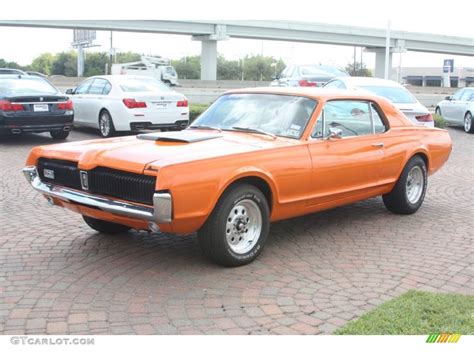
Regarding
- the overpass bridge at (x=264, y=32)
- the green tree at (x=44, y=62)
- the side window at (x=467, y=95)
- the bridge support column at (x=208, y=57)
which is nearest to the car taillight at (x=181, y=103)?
the side window at (x=467, y=95)

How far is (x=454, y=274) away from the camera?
199 inches

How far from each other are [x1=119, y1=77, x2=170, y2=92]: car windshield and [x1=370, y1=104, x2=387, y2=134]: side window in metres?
8.05

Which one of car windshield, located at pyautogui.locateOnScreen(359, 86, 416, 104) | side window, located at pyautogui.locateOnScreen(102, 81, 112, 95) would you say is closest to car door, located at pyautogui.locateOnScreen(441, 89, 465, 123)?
car windshield, located at pyautogui.locateOnScreen(359, 86, 416, 104)

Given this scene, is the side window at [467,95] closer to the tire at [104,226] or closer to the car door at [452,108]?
the car door at [452,108]

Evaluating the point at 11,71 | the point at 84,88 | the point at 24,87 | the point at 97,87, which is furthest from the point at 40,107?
the point at 11,71

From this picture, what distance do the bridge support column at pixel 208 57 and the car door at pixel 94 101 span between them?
5019 cm

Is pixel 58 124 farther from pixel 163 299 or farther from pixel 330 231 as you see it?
pixel 163 299

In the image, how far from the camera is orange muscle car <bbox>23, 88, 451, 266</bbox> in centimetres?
464

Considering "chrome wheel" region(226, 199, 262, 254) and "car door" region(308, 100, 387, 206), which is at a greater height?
"car door" region(308, 100, 387, 206)

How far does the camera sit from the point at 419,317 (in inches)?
156

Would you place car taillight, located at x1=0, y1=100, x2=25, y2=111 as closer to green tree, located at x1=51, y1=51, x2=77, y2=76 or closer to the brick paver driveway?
the brick paver driveway

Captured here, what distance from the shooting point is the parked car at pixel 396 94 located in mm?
12586
